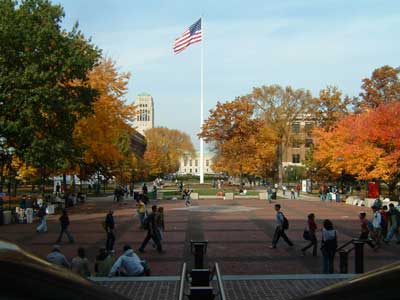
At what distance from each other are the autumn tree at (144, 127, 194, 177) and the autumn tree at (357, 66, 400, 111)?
4964 cm

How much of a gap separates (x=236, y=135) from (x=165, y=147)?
186 feet

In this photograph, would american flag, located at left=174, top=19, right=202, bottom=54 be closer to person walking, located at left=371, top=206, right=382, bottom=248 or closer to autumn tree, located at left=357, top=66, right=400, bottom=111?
autumn tree, located at left=357, top=66, right=400, bottom=111

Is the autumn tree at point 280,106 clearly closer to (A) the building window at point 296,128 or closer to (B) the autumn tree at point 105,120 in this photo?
(A) the building window at point 296,128

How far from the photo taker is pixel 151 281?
1065 cm

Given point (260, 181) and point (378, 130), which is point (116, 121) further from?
point (260, 181)

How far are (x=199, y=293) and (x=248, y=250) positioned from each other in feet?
35.6

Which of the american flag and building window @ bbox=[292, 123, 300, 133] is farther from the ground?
the american flag

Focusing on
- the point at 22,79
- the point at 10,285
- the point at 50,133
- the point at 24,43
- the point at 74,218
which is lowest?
the point at 74,218

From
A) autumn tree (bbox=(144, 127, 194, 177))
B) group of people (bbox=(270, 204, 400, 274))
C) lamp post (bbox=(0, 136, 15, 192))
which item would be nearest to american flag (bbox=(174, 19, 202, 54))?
lamp post (bbox=(0, 136, 15, 192))

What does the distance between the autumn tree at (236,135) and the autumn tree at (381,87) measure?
45.2 feet

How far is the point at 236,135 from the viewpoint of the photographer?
2511 inches

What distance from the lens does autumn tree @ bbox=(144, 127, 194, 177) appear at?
101575 mm

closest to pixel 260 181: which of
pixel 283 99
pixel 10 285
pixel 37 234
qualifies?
pixel 283 99

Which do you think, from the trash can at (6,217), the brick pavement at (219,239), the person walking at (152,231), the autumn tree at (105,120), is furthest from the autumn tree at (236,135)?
the person walking at (152,231)
